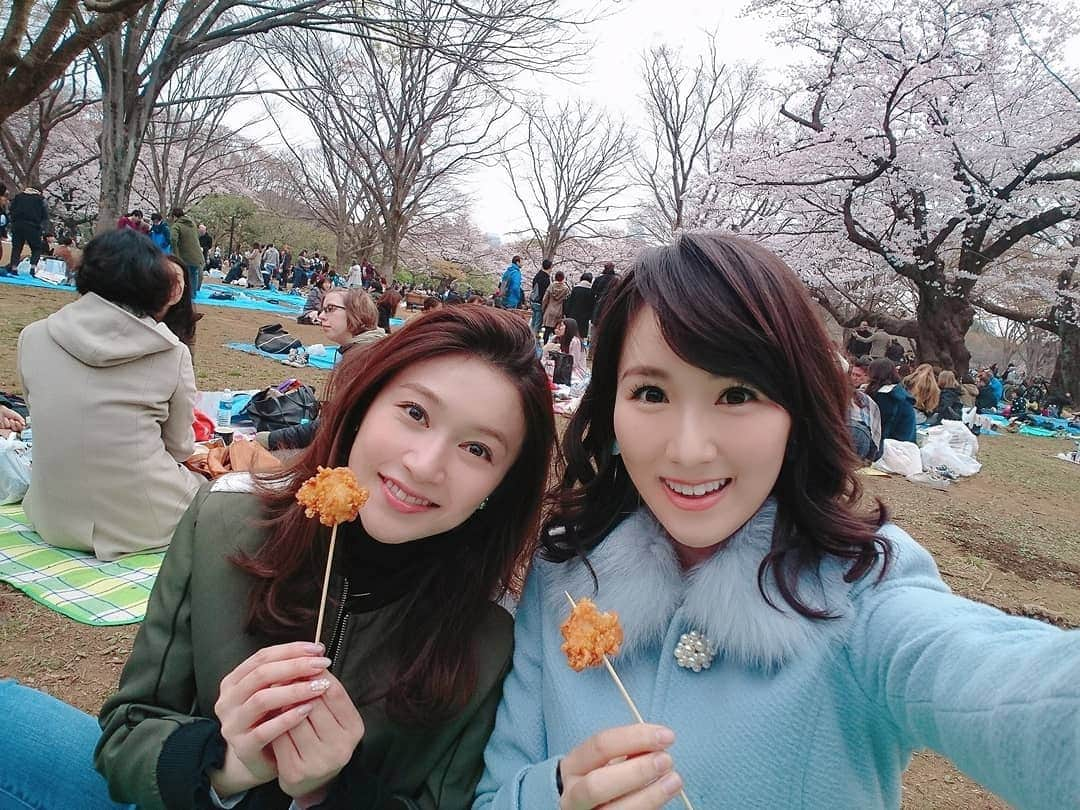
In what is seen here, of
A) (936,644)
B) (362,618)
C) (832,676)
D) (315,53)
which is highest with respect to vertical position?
(315,53)

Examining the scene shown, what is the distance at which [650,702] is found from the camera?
1.30 metres

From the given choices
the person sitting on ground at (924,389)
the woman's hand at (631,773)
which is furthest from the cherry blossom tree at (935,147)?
the woman's hand at (631,773)

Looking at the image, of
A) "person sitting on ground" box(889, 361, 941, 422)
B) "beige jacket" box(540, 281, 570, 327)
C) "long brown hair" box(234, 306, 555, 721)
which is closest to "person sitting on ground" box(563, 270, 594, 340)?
"beige jacket" box(540, 281, 570, 327)

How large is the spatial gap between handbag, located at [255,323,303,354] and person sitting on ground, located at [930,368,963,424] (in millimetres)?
12286

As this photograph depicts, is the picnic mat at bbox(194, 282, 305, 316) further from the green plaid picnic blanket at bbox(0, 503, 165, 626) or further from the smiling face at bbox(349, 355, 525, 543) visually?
the smiling face at bbox(349, 355, 525, 543)

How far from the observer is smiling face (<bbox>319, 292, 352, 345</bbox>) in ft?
20.0

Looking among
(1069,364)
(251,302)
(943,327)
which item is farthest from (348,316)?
(1069,364)

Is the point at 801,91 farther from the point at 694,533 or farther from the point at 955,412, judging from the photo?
the point at 694,533

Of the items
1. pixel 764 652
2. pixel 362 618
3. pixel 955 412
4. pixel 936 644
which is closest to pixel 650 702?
pixel 764 652

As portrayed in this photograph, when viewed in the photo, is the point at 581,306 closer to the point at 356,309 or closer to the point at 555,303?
the point at 555,303

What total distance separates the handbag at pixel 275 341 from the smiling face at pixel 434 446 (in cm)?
958

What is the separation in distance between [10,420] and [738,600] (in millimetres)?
5509

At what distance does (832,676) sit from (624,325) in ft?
2.62

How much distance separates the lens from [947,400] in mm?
12945
